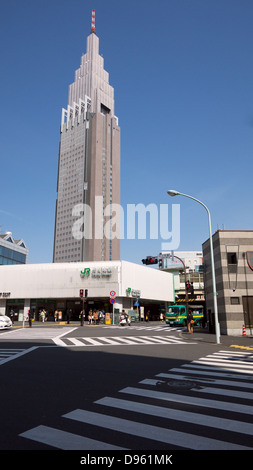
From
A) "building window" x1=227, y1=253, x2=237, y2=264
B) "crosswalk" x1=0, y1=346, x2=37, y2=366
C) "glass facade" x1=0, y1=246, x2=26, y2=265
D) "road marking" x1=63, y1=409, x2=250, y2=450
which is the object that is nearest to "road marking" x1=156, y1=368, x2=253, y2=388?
"road marking" x1=63, y1=409, x2=250, y2=450

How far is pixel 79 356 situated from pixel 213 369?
17.0ft

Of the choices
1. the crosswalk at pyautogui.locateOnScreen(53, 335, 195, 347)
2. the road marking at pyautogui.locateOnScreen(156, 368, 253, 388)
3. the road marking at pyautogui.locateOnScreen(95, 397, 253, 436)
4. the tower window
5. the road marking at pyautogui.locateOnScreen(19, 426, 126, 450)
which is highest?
the tower window

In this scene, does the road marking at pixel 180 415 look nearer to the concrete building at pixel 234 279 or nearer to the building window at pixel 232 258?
the concrete building at pixel 234 279

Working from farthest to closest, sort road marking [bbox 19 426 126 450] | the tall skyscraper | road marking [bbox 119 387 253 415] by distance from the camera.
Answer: the tall skyscraper < road marking [bbox 119 387 253 415] < road marking [bbox 19 426 126 450]

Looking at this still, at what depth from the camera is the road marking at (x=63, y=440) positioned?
3.90 metres

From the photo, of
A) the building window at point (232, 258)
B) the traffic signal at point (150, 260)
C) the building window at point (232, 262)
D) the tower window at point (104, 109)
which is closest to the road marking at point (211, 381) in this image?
the building window at point (232, 262)

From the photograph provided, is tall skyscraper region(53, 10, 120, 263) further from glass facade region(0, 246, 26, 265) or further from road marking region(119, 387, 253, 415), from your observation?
road marking region(119, 387, 253, 415)

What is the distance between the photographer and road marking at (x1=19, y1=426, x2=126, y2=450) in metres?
3.90

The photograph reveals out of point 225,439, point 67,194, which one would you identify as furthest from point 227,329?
point 67,194

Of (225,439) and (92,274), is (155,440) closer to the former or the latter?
(225,439)

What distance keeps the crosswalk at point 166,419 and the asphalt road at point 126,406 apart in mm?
13

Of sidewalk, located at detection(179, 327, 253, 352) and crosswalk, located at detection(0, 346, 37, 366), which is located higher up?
crosswalk, located at detection(0, 346, 37, 366)

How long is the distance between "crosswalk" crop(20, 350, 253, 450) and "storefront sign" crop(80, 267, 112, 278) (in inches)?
1644

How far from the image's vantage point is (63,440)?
4109 mm
